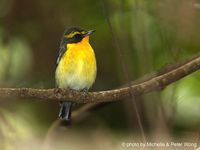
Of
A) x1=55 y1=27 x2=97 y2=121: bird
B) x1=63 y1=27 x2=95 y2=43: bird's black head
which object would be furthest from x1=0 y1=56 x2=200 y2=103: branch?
x1=63 y1=27 x2=95 y2=43: bird's black head

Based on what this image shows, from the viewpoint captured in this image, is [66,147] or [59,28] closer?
[66,147]

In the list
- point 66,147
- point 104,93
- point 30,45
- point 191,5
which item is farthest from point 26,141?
point 30,45

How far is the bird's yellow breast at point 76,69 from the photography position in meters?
5.25

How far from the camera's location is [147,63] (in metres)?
3.46

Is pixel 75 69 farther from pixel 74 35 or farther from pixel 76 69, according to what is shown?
pixel 74 35

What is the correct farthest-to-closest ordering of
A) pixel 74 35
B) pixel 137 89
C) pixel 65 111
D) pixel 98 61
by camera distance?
1. pixel 98 61
2. pixel 74 35
3. pixel 65 111
4. pixel 137 89

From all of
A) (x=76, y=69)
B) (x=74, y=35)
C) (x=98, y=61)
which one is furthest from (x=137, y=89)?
(x=98, y=61)

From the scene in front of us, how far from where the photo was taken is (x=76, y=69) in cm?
524

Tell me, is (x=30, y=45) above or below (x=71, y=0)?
below

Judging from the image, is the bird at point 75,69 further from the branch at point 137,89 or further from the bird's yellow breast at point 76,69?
the branch at point 137,89

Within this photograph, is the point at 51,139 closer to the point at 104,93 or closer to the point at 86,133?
the point at 86,133

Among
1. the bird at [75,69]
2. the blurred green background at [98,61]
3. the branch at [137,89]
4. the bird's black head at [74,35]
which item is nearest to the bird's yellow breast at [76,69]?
the bird at [75,69]

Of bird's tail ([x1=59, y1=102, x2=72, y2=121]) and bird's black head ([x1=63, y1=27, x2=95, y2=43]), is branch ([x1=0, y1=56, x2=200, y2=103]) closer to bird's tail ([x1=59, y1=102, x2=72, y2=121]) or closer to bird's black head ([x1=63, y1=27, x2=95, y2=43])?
bird's tail ([x1=59, y1=102, x2=72, y2=121])

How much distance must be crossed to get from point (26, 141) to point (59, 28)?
2.39 m
